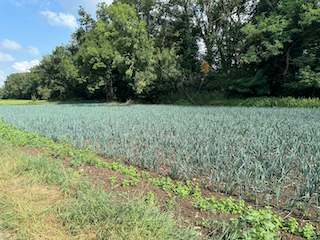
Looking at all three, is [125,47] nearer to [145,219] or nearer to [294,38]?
[294,38]

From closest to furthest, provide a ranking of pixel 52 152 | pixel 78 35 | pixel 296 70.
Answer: pixel 52 152
pixel 296 70
pixel 78 35

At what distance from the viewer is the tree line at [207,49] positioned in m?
15.8

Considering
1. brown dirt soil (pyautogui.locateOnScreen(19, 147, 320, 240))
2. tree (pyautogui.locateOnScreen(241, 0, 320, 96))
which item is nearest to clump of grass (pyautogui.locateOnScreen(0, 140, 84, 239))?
brown dirt soil (pyautogui.locateOnScreen(19, 147, 320, 240))

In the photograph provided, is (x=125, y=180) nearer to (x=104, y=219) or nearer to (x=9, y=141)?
(x=104, y=219)

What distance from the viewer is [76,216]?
2166 millimetres

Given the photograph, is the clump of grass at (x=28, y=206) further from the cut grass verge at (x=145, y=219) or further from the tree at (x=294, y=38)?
the tree at (x=294, y=38)

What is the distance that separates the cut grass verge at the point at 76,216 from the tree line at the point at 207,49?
1798cm

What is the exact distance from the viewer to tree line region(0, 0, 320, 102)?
1582 cm

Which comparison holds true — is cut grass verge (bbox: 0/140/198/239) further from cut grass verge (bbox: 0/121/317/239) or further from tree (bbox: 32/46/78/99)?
Result: tree (bbox: 32/46/78/99)

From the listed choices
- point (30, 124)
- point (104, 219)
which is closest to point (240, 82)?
point (30, 124)

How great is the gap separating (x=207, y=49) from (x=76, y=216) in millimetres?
27047

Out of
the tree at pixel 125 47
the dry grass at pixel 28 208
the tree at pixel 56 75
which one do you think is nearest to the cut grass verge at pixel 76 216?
the dry grass at pixel 28 208

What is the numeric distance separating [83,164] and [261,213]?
340 centimetres

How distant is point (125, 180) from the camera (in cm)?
304
